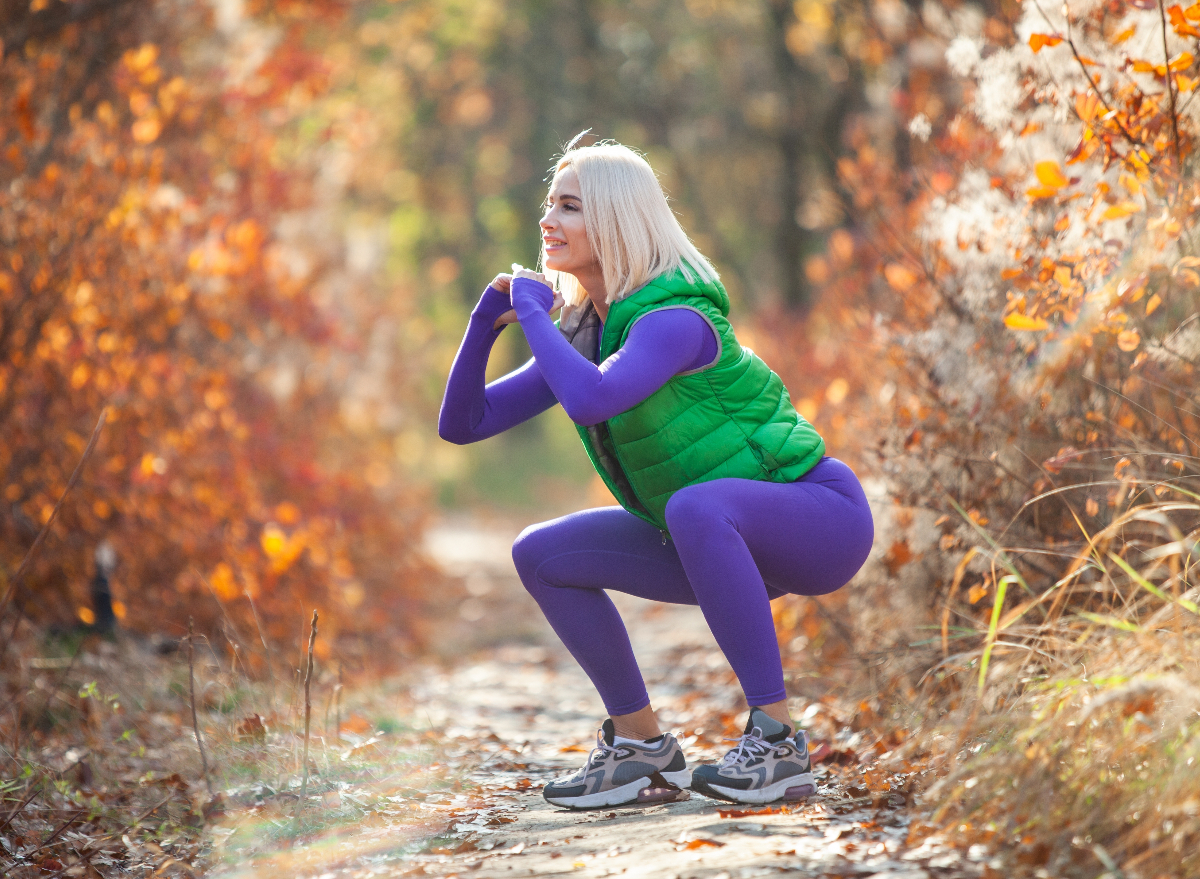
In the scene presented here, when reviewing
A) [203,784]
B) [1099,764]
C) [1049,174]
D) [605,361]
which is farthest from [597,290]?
[203,784]

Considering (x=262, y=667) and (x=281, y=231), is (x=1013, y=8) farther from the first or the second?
(x=281, y=231)

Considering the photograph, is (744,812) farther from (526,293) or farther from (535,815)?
(526,293)

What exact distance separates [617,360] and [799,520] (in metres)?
0.62

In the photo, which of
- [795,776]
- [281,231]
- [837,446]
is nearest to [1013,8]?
[837,446]

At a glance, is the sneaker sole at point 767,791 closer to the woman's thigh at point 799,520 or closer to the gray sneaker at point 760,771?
the gray sneaker at point 760,771

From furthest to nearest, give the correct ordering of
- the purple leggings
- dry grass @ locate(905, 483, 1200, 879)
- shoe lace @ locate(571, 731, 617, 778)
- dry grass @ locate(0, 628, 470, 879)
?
1. shoe lace @ locate(571, 731, 617, 778)
2. dry grass @ locate(0, 628, 470, 879)
3. the purple leggings
4. dry grass @ locate(905, 483, 1200, 879)

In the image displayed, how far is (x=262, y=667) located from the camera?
5.07m

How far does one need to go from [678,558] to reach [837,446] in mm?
2313

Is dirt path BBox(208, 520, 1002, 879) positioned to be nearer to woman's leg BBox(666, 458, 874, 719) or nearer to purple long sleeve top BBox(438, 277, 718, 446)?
woman's leg BBox(666, 458, 874, 719)

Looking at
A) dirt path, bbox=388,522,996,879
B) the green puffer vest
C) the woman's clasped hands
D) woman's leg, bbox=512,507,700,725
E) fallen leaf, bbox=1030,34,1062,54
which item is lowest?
dirt path, bbox=388,522,996,879

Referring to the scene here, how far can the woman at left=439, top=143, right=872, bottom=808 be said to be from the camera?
2766mm

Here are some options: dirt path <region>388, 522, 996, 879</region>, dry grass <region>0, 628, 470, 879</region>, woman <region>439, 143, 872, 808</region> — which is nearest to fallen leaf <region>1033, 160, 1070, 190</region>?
woman <region>439, 143, 872, 808</region>

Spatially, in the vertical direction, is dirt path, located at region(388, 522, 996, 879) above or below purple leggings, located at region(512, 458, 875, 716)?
below

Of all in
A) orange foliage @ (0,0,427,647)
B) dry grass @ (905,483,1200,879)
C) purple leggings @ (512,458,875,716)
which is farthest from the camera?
orange foliage @ (0,0,427,647)
